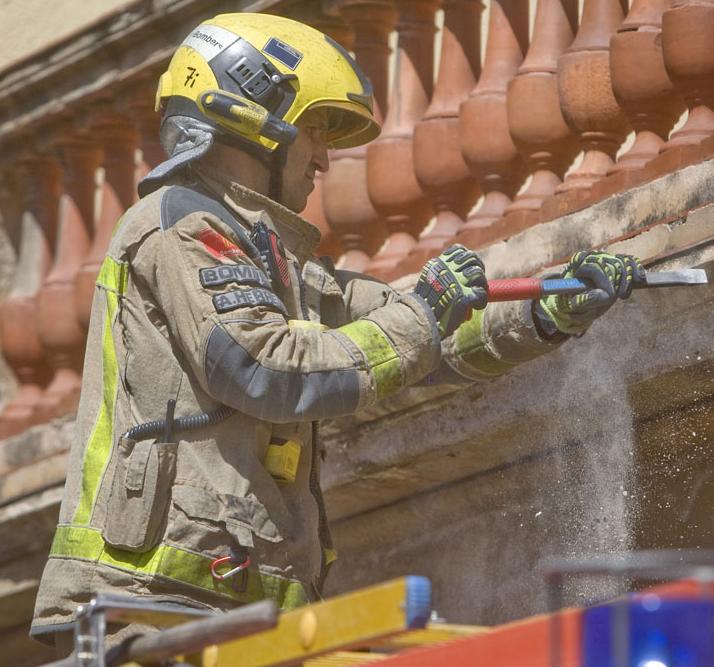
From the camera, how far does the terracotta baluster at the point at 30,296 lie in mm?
7285

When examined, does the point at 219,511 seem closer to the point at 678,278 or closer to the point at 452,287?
the point at 452,287

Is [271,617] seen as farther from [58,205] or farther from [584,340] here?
[58,205]

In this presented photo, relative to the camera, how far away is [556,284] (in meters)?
4.89

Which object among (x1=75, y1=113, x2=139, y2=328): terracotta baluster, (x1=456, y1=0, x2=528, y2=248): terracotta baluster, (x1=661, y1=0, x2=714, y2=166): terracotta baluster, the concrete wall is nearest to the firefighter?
(x1=661, y1=0, x2=714, y2=166): terracotta baluster

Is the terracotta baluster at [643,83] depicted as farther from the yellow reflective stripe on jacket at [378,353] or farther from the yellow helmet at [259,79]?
the yellow reflective stripe on jacket at [378,353]

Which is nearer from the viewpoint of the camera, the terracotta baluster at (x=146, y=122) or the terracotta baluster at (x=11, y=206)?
the terracotta baluster at (x=146, y=122)

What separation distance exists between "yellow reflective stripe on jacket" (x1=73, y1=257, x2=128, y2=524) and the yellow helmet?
0.39 metres

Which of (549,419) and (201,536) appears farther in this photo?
(549,419)

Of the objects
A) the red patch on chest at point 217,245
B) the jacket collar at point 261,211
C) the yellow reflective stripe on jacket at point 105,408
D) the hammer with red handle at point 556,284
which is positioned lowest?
the yellow reflective stripe on jacket at point 105,408

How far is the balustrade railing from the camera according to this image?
5223mm

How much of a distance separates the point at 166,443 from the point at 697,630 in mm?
1870

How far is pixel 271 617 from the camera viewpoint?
343 centimetres

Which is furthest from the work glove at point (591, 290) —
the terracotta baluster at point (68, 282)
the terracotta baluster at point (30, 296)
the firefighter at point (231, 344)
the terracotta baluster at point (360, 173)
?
the terracotta baluster at point (30, 296)

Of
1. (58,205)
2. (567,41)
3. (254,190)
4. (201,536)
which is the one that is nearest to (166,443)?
(201,536)
